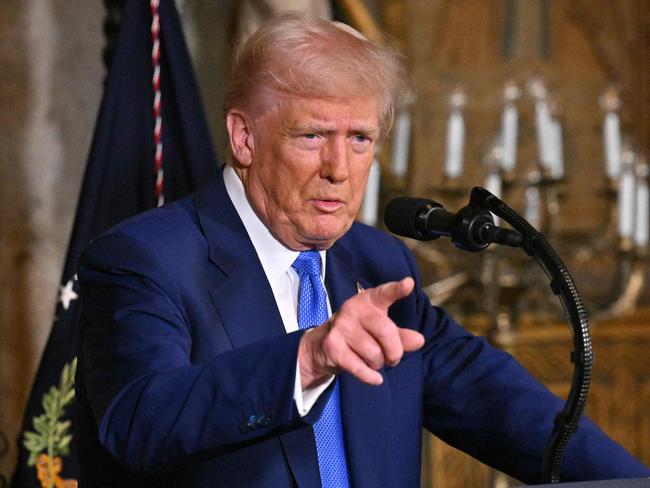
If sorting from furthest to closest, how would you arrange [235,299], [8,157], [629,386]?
1. [629,386]
2. [8,157]
3. [235,299]

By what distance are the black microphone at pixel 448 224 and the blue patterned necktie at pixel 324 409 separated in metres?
0.34

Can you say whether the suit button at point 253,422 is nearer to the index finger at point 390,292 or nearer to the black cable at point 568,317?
the index finger at point 390,292

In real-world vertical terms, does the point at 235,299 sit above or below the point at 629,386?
above

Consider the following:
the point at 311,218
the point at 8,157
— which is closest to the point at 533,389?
the point at 311,218

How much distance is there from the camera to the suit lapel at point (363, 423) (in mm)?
2422

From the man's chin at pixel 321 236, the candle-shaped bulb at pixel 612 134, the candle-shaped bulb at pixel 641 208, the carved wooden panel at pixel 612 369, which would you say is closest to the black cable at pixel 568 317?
the man's chin at pixel 321 236

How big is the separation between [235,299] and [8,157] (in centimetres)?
153

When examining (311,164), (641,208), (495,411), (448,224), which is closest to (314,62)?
(311,164)

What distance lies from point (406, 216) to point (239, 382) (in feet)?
1.52

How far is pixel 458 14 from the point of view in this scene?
20.1 feet

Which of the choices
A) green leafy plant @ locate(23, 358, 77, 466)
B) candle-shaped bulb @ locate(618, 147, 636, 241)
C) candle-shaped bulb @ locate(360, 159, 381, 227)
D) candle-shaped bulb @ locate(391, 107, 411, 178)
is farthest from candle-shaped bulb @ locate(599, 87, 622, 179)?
green leafy plant @ locate(23, 358, 77, 466)

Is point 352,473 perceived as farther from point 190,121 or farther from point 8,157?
point 8,157

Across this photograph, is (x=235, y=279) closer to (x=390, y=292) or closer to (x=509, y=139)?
(x=390, y=292)

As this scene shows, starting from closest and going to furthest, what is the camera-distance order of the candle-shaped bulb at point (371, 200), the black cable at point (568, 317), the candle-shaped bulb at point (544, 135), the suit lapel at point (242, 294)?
the black cable at point (568, 317) < the suit lapel at point (242, 294) < the candle-shaped bulb at point (371, 200) < the candle-shaped bulb at point (544, 135)
